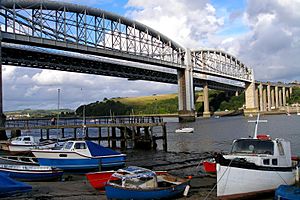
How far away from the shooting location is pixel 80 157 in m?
25.7

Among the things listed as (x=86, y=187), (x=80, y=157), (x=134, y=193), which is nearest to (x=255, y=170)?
(x=134, y=193)

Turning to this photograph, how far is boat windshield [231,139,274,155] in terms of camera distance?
17.8 metres

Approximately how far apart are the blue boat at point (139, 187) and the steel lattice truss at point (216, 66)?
124 meters

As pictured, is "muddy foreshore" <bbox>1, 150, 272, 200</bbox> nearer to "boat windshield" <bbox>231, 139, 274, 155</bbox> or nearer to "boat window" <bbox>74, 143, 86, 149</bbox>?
"boat window" <bbox>74, 143, 86, 149</bbox>

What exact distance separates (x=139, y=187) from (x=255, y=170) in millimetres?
4901

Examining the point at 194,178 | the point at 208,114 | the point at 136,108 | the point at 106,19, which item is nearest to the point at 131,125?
the point at 194,178

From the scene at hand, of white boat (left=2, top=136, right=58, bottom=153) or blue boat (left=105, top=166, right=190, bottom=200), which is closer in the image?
blue boat (left=105, top=166, right=190, bottom=200)

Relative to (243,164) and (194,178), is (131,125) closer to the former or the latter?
(194,178)

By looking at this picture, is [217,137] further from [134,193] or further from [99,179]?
[134,193]

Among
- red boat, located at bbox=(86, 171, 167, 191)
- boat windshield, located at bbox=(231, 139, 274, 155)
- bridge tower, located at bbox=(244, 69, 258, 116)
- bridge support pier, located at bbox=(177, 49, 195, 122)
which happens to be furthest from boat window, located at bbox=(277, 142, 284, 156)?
bridge tower, located at bbox=(244, 69, 258, 116)

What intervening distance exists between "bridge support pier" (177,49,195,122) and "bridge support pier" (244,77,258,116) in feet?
190

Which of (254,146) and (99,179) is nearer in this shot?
(254,146)

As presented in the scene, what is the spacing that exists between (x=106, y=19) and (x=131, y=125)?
7214cm

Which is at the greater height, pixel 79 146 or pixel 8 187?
pixel 79 146
